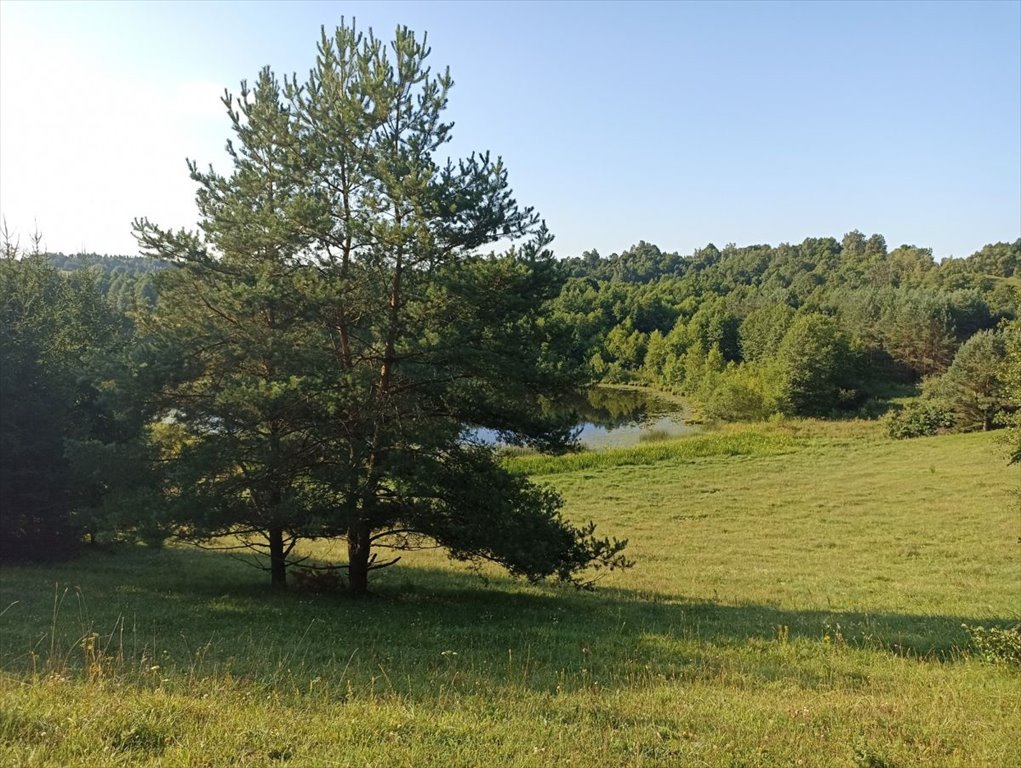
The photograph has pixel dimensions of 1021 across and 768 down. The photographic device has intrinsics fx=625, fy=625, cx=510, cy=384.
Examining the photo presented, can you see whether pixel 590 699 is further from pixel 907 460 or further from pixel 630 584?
pixel 907 460

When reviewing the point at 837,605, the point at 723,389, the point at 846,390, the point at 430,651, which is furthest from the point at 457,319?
the point at 846,390

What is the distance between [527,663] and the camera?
7684 millimetres

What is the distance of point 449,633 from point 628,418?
5825cm

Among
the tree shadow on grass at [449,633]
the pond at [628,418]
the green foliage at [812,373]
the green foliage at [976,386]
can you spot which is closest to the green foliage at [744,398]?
the green foliage at [812,373]

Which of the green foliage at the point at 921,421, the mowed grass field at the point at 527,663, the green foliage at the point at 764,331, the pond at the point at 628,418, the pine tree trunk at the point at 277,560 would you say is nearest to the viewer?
the mowed grass field at the point at 527,663

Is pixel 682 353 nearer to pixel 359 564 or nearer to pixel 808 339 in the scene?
pixel 808 339

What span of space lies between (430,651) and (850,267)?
176618 mm

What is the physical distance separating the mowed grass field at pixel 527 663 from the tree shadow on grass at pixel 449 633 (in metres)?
0.07

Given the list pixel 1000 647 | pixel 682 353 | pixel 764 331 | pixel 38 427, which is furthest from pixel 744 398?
pixel 38 427

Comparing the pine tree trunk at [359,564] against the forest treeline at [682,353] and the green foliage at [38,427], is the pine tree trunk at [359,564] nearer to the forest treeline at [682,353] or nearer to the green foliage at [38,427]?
the forest treeline at [682,353]

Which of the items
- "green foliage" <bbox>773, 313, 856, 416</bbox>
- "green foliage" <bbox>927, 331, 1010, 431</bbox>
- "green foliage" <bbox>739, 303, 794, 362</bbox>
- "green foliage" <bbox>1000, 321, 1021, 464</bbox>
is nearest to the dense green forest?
"green foliage" <bbox>1000, 321, 1021, 464</bbox>

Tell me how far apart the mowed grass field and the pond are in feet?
79.3

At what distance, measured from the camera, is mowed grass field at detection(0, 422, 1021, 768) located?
4.47 metres

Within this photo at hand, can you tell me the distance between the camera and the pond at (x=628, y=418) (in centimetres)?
5319
